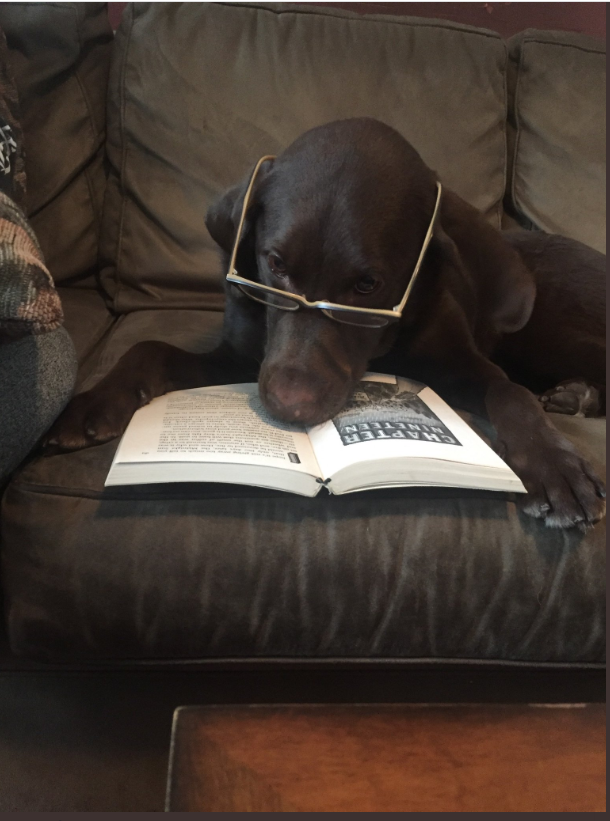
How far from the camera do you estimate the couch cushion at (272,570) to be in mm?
831

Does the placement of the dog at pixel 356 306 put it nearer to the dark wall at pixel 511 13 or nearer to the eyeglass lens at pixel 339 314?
the eyeglass lens at pixel 339 314

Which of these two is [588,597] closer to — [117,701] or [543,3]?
[117,701]

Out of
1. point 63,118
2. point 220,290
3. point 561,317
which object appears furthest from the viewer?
point 220,290

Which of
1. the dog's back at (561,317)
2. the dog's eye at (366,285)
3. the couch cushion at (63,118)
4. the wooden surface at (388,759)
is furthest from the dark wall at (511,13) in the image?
the wooden surface at (388,759)

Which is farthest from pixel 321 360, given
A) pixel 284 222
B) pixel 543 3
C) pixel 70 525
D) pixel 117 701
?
pixel 543 3

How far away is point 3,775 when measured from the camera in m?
0.97

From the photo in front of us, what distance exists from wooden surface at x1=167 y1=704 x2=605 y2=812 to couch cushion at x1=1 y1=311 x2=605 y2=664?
7.8 inches

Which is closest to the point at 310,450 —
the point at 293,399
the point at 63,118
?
the point at 293,399

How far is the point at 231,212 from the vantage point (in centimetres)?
112

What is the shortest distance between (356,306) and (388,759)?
0.64 meters

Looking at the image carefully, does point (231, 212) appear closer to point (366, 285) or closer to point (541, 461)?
point (366, 285)


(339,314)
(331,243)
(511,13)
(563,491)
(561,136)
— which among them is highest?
(511,13)

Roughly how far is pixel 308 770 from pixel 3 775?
0.65 m

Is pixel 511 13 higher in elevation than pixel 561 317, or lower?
higher
